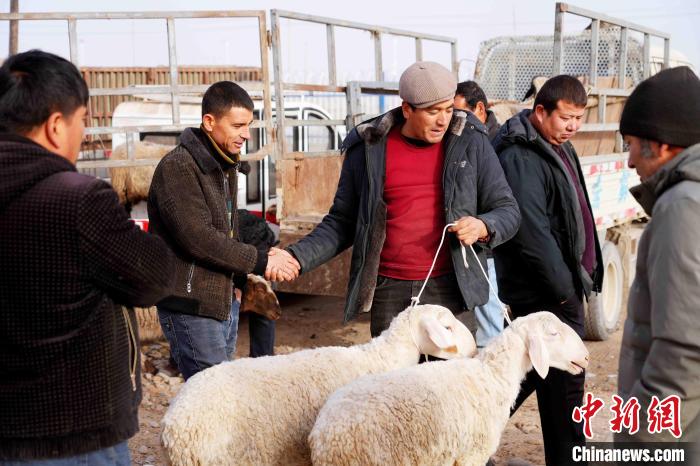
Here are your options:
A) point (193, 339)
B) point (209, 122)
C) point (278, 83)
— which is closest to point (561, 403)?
point (193, 339)

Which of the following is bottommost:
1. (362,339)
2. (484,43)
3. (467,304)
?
(362,339)

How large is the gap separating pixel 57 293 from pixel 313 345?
5.99 metres

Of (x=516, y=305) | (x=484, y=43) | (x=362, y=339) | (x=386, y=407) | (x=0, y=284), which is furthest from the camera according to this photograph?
(x=484, y=43)

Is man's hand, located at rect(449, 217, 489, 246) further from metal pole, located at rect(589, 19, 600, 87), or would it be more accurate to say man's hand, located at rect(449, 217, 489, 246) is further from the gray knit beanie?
metal pole, located at rect(589, 19, 600, 87)

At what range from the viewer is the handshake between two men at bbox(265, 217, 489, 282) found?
3.63 m

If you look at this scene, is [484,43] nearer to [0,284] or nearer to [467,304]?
[467,304]

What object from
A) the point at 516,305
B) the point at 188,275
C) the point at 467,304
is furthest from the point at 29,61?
the point at 516,305

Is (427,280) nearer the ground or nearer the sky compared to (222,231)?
nearer the ground

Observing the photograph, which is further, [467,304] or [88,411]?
[467,304]

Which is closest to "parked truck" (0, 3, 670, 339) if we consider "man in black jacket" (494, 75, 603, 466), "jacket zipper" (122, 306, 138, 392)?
"man in black jacket" (494, 75, 603, 466)

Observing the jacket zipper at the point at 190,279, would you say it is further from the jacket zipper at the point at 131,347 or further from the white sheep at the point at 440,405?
the jacket zipper at the point at 131,347

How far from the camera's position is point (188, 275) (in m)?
3.79

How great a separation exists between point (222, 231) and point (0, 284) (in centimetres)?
180

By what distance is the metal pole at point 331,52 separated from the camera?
27.2 ft
